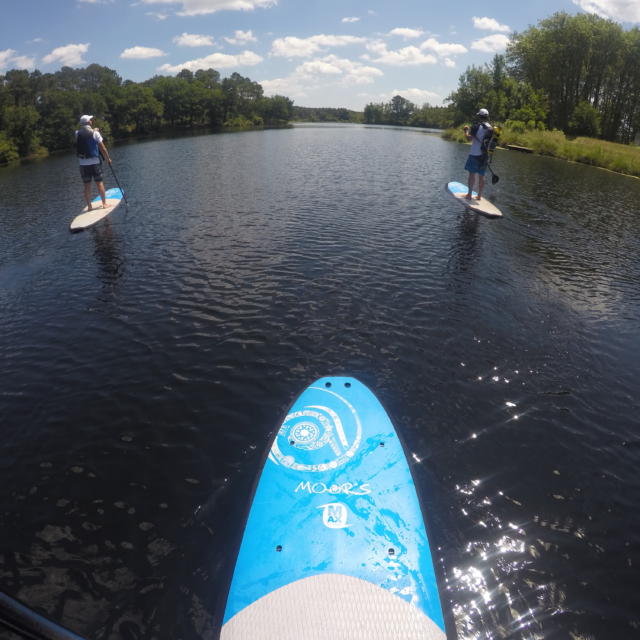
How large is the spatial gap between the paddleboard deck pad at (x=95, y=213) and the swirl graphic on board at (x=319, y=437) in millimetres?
16038

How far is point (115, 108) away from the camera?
86875 millimetres

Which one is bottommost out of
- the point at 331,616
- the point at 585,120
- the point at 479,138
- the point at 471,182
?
the point at 331,616

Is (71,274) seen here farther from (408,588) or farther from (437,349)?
(408,588)

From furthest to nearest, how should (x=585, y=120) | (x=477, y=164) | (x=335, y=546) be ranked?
(x=585, y=120), (x=477, y=164), (x=335, y=546)

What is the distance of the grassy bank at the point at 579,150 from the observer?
38.4m

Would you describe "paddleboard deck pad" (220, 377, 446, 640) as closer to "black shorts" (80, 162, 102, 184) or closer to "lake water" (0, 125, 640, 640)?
"lake water" (0, 125, 640, 640)

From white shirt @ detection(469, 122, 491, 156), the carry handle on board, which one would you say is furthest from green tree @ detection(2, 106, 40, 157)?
the carry handle on board

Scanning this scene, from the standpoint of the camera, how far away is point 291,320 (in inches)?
442

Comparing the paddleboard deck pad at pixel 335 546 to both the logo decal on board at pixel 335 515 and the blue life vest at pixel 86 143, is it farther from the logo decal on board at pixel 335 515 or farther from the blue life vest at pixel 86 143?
the blue life vest at pixel 86 143

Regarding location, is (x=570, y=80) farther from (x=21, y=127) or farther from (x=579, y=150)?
(x=21, y=127)

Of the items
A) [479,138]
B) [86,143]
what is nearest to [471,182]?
[479,138]

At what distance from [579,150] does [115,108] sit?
3482 inches

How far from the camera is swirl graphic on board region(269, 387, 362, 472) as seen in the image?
252 inches

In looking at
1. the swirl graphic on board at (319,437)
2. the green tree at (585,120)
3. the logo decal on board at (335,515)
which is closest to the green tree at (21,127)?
the swirl graphic on board at (319,437)
